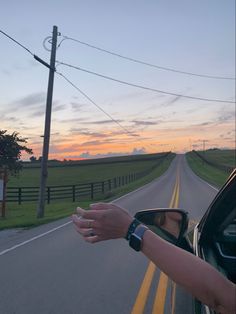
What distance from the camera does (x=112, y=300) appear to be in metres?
6.22

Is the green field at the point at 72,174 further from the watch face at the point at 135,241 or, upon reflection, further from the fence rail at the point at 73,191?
the watch face at the point at 135,241

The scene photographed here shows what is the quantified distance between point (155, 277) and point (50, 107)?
Result: 14.5m

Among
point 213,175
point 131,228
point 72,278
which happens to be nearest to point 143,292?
point 72,278

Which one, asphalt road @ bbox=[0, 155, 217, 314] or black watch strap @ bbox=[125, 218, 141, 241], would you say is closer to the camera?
black watch strap @ bbox=[125, 218, 141, 241]

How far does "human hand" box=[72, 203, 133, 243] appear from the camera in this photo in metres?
2.10

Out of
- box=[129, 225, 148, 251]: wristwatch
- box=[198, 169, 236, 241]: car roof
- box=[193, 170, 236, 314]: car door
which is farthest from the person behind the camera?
box=[193, 170, 236, 314]: car door

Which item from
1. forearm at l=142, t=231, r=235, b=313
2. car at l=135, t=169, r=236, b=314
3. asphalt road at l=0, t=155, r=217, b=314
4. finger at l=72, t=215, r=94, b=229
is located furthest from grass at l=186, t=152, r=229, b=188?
forearm at l=142, t=231, r=235, b=313

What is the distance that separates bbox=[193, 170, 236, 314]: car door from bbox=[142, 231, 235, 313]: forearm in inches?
21.1

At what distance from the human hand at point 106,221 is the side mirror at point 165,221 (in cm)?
106

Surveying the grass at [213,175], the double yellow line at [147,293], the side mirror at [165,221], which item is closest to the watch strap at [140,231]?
the side mirror at [165,221]

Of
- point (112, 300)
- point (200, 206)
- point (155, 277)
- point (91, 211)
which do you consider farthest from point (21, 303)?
point (200, 206)

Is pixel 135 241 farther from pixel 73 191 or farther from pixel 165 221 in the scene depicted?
pixel 73 191

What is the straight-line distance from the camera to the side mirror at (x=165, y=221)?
3.26m

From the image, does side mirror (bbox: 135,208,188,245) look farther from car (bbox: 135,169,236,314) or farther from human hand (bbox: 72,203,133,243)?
human hand (bbox: 72,203,133,243)
